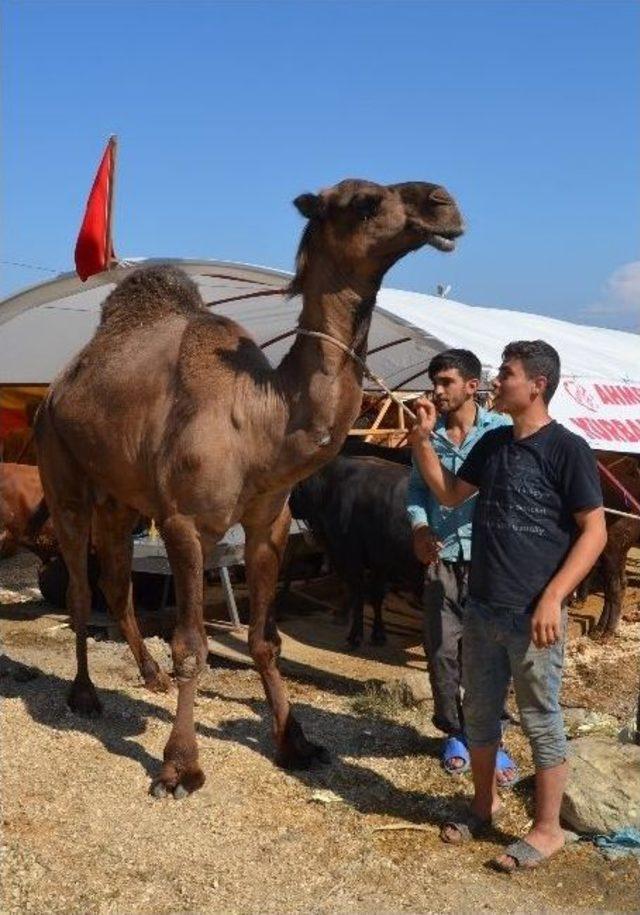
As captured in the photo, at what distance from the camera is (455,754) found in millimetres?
5328

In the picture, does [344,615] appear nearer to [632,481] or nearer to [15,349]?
[632,481]

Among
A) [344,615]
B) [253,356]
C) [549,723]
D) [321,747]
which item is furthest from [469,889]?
[344,615]

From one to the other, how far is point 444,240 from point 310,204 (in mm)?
673

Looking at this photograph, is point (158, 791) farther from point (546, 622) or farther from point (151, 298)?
point (151, 298)

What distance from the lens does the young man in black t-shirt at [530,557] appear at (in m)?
4.05

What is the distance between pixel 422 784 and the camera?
5227 millimetres

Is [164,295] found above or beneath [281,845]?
above

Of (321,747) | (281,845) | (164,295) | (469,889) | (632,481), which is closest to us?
(469,889)

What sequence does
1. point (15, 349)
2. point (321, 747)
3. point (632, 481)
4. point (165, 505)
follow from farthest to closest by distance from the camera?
1. point (15, 349)
2. point (632, 481)
3. point (321, 747)
4. point (165, 505)

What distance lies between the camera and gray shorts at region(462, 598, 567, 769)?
163 inches

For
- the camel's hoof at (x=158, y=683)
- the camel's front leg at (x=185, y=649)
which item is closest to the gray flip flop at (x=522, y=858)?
the camel's front leg at (x=185, y=649)

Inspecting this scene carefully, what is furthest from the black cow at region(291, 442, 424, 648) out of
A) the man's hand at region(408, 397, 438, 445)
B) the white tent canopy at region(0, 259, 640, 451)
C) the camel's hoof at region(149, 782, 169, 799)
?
the man's hand at region(408, 397, 438, 445)

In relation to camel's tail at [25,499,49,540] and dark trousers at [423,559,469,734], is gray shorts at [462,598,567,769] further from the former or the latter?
camel's tail at [25,499,49,540]

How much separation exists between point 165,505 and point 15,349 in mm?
7403
